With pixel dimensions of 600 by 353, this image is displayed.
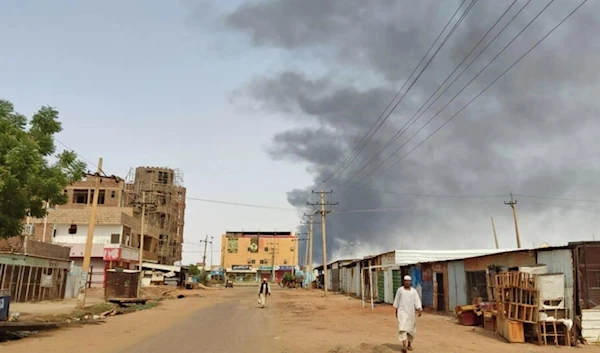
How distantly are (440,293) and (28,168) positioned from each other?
72.4ft

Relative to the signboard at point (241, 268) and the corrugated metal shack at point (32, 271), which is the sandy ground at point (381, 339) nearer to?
the corrugated metal shack at point (32, 271)

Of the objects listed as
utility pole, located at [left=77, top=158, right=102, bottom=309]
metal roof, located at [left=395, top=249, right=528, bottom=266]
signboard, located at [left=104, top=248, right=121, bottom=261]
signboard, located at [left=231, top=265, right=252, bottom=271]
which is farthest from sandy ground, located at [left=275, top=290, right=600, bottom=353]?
signboard, located at [left=231, top=265, right=252, bottom=271]

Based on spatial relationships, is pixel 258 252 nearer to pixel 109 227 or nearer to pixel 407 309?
pixel 109 227

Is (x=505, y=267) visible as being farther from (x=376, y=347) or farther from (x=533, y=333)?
(x=376, y=347)

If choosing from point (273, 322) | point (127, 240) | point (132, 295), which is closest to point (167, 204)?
point (127, 240)

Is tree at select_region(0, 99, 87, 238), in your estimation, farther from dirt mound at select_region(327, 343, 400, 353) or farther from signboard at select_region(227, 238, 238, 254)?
signboard at select_region(227, 238, 238, 254)

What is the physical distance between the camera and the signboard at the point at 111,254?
2256 inches

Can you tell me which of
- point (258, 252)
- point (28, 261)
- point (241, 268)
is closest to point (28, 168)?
point (28, 261)

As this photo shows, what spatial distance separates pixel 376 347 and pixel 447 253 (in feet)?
92.2

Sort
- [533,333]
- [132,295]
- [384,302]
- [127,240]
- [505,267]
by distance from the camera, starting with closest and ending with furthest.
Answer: [533,333] → [505,267] → [132,295] → [384,302] → [127,240]

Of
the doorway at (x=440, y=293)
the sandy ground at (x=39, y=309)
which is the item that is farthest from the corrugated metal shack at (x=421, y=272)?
the sandy ground at (x=39, y=309)

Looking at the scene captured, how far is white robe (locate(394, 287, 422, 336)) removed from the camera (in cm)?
1227

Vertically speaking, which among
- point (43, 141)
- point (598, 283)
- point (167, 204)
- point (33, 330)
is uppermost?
point (167, 204)

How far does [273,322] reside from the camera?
20797mm
